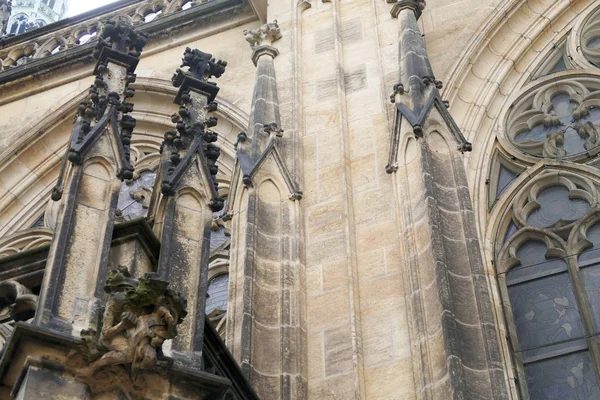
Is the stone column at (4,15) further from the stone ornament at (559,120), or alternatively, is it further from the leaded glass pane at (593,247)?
the leaded glass pane at (593,247)

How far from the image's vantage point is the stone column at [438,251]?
25.7ft

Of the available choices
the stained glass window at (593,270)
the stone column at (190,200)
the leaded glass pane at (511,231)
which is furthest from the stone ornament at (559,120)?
the stone column at (190,200)

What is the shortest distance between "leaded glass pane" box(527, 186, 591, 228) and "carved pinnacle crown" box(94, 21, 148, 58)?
13.0ft

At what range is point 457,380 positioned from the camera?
299 inches

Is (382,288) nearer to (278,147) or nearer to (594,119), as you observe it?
(278,147)

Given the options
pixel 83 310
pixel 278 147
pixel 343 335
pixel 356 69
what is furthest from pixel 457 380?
pixel 356 69

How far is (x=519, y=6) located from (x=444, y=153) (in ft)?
11.3

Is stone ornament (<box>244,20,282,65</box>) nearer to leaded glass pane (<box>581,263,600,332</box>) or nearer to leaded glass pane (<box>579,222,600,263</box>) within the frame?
leaded glass pane (<box>579,222,600,263</box>)

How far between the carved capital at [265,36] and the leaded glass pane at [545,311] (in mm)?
3365

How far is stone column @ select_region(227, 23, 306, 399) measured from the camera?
8.36 m

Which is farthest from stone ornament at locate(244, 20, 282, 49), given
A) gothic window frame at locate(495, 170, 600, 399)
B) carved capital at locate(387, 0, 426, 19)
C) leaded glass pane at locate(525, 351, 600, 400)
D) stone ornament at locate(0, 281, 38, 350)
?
stone ornament at locate(0, 281, 38, 350)

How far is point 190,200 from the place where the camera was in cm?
748

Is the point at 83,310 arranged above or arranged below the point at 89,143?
below

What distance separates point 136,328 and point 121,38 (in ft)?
9.69
